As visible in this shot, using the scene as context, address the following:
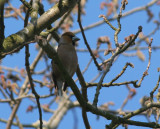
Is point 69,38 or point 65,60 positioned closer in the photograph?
point 65,60

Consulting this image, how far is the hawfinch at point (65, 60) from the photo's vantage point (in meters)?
5.07

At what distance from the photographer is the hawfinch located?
507cm

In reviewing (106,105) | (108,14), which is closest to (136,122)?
(106,105)

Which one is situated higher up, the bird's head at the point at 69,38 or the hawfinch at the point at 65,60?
the bird's head at the point at 69,38

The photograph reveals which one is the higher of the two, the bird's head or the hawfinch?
the bird's head

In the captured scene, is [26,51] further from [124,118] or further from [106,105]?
[106,105]

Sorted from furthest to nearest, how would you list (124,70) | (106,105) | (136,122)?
(106,105) < (124,70) < (136,122)

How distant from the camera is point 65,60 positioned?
529 cm

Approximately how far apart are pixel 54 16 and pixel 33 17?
0.25 meters

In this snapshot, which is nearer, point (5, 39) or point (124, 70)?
point (5, 39)

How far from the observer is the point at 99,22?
11008 millimetres

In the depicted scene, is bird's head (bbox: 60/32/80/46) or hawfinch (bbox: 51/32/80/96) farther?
bird's head (bbox: 60/32/80/46)

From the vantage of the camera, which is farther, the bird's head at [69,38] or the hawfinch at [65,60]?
the bird's head at [69,38]

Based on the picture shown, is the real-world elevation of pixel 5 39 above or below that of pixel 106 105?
below
